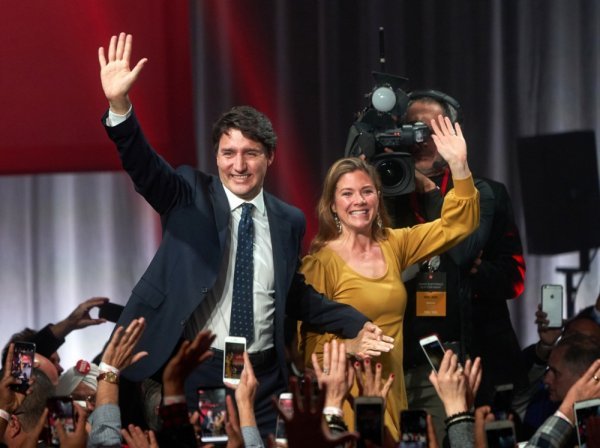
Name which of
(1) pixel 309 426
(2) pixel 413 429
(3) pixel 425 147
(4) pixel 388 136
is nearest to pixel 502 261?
(3) pixel 425 147

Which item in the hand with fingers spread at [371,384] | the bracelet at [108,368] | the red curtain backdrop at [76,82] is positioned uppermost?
the red curtain backdrop at [76,82]

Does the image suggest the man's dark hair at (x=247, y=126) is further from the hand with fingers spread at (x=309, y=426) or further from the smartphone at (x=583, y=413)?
the hand with fingers spread at (x=309, y=426)

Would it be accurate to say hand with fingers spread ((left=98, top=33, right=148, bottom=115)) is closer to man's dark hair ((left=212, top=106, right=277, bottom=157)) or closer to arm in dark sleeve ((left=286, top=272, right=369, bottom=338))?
man's dark hair ((left=212, top=106, right=277, bottom=157))

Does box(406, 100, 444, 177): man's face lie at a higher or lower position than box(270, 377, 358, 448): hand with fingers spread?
higher

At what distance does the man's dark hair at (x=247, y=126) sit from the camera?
357 cm

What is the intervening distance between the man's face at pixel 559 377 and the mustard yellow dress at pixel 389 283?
0.43 m

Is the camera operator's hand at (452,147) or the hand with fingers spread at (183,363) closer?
the hand with fingers spread at (183,363)

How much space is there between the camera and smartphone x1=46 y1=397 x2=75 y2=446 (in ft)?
8.59

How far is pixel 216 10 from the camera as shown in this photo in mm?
5168

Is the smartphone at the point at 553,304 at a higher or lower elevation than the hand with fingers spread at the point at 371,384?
higher

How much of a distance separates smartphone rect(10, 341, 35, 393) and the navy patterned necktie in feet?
1.93

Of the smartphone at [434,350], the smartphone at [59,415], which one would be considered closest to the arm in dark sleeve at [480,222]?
the smartphone at [434,350]

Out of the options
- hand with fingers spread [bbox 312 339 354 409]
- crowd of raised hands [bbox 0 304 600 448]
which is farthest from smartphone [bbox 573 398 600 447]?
hand with fingers spread [bbox 312 339 354 409]

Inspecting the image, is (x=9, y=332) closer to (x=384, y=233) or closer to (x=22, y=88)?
(x=22, y=88)
